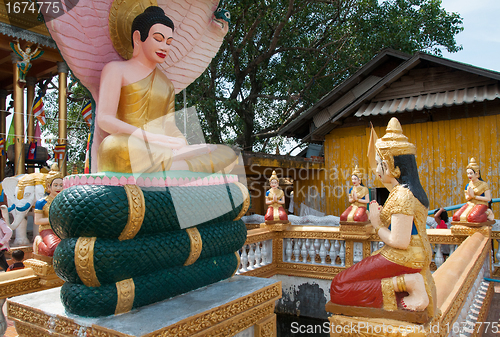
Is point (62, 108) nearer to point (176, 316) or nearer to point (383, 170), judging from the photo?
point (176, 316)

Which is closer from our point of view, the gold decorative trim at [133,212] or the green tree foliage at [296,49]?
the gold decorative trim at [133,212]

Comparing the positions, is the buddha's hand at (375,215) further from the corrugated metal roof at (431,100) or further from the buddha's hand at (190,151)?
the corrugated metal roof at (431,100)

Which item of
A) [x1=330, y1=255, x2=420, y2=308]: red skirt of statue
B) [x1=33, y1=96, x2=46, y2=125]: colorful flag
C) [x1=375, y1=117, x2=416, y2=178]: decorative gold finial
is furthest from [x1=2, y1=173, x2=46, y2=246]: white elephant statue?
[x1=375, y1=117, x2=416, y2=178]: decorative gold finial

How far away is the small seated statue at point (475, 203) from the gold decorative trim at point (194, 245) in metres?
4.51

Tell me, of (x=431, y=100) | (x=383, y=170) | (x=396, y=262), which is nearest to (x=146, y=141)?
(x=383, y=170)

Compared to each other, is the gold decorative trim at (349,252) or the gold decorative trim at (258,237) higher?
the gold decorative trim at (258,237)

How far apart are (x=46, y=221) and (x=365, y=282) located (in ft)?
11.5

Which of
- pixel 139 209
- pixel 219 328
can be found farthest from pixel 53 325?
pixel 219 328

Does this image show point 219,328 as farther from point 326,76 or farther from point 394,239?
point 326,76

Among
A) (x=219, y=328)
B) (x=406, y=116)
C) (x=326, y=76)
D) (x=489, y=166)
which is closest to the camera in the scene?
(x=219, y=328)

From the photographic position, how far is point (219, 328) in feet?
7.48

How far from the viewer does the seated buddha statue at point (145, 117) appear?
2379mm

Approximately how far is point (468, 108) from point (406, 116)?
145cm

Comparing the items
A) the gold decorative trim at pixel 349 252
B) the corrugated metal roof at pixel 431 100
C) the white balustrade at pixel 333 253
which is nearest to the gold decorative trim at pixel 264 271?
the white balustrade at pixel 333 253
